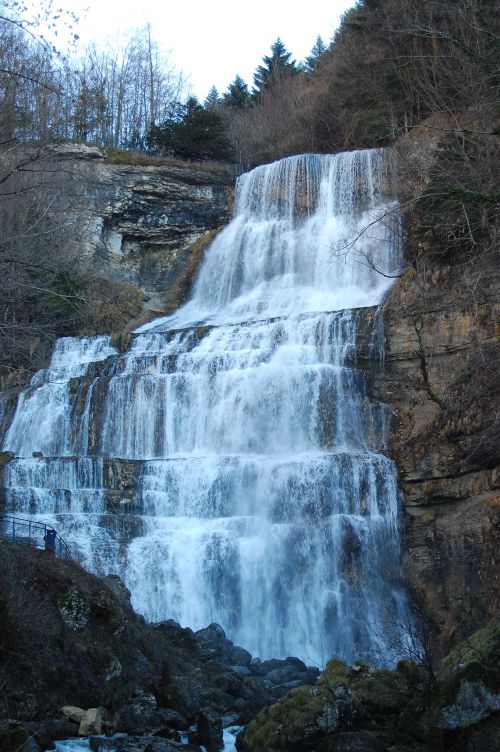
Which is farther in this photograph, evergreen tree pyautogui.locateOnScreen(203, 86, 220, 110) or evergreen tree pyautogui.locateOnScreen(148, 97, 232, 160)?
evergreen tree pyautogui.locateOnScreen(203, 86, 220, 110)

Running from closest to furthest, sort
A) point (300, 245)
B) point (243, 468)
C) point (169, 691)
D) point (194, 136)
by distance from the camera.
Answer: point (169, 691) < point (243, 468) < point (300, 245) < point (194, 136)

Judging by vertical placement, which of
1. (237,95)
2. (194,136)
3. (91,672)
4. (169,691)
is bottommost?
(169,691)

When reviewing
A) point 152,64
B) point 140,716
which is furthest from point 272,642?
point 152,64

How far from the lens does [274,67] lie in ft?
154

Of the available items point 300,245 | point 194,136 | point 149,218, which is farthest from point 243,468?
point 194,136

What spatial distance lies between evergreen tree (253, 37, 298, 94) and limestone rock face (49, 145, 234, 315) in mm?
15406

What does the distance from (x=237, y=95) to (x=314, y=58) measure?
207 inches

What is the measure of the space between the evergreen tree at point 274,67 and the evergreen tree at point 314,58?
973 mm

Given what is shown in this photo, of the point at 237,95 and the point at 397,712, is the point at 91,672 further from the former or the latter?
the point at 237,95

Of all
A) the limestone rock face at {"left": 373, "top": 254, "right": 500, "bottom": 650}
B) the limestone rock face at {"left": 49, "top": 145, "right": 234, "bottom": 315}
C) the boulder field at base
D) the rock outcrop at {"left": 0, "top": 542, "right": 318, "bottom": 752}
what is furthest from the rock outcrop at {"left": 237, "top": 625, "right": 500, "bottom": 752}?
the limestone rock face at {"left": 49, "top": 145, "right": 234, "bottom": 315}

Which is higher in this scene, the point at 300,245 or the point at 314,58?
the point at 314,58

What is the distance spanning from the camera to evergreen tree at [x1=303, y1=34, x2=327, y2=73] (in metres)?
45.9

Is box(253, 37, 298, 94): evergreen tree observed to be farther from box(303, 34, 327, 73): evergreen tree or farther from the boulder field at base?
the boulder field at base

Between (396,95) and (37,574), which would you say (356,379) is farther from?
(396,95)
